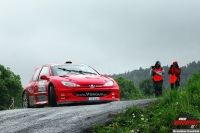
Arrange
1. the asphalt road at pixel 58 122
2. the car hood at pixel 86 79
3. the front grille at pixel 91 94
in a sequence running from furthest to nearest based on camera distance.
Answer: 1. the car hood at pixel 86 79
2. the front grille at pixel 91 94
3. the asphalt road at pixel 58 122

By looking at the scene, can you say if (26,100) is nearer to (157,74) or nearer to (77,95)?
(77,95)

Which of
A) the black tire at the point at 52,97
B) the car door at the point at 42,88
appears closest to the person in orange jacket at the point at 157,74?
the car door at the point at 42,88

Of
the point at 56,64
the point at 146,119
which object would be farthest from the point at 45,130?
the point at 56,64

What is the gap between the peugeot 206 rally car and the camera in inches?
564

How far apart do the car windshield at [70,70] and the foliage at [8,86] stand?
172 feet

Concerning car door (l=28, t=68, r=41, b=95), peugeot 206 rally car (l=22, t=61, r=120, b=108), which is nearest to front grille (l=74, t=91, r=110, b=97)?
peugeot 206 rally car (l=22, t=61, r=120, b=108)

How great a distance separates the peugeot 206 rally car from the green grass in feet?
16.4

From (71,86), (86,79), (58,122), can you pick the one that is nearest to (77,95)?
(71,86)

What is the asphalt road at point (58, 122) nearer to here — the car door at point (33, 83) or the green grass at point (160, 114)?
the green grass at point (160, 114)

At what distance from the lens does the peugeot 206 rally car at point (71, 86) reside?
47.0 feet

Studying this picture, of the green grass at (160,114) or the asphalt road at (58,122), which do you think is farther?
the asphalt road at (58,122)

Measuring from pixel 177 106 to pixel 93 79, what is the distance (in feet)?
22.7

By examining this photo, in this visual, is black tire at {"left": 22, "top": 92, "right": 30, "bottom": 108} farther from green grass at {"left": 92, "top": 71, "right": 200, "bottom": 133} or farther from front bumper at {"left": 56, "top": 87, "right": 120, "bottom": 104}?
green grass at {"left": 92, "top": 71, "right": 200, "bottom": 133}

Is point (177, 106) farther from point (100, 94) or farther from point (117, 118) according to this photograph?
point (100, 94)
